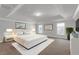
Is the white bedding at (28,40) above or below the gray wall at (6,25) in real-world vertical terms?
below

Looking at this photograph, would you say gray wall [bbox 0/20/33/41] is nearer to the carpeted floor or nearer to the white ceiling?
the white ceiling

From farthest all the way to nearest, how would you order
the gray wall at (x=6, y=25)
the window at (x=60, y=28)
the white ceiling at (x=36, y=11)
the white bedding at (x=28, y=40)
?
the white bedding at (x=28, y=40)
the gray wall at (x=6, y=25)
the window at (x=60, y=28)
the white ceiling at (x=36, y=11)

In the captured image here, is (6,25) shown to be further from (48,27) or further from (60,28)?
(60,28)

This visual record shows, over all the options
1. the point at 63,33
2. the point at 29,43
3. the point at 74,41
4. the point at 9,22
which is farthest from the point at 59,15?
the point at 9,22

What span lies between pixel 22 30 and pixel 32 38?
62cm

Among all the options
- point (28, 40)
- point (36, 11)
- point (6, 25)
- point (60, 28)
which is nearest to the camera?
point (36, 11)

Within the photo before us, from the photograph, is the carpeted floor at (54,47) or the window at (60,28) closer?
the window at (60,28)

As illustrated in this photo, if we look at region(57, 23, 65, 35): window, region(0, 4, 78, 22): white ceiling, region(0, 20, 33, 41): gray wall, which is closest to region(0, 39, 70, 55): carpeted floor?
region(57, 23, 65, 35): window

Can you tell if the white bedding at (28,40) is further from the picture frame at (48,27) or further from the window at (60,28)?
the window at (60,28)

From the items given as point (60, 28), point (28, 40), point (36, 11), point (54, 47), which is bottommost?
point (54, 47)

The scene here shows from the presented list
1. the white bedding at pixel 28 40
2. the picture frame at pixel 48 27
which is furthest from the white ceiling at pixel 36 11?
the white bedding at pixel 28 40

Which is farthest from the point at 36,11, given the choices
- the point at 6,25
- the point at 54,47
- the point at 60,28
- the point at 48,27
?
the point at 54,47

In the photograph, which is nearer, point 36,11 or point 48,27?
point 36,11
